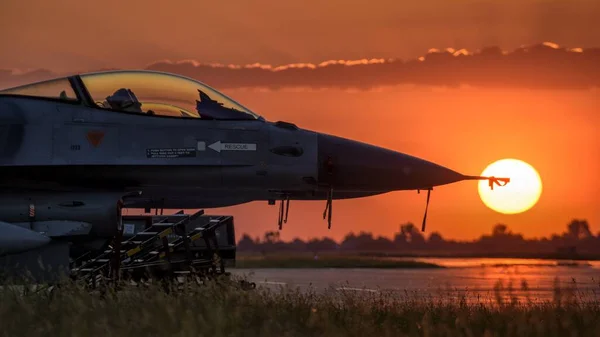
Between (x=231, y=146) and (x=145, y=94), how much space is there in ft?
4.94

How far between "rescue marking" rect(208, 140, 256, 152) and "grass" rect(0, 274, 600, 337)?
2068 millimetres

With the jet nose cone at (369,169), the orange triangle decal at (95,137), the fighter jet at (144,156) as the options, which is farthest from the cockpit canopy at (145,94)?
the jet nose cone at (369,169)

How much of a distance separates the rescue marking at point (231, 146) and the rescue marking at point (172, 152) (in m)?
0.30

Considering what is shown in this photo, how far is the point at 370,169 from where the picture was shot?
50.7 ft

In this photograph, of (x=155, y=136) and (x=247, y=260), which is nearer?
(x=155, y=136)

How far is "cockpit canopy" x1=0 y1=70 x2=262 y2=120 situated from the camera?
1544 cm

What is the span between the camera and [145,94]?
15.6 m

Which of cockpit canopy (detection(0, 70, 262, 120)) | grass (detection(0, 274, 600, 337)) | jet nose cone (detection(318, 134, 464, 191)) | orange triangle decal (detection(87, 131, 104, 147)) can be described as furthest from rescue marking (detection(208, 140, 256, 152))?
grass (detection(0, 274, 600, 337))

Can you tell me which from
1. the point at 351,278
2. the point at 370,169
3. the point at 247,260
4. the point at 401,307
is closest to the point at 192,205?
the point at 370,169

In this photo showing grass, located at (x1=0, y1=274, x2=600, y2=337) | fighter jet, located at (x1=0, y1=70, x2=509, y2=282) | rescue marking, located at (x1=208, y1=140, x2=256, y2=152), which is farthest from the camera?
rescue marking, located at (x1=208, y1=140, x2=256, y2=152)

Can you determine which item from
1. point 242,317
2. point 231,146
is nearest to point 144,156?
point 231,146

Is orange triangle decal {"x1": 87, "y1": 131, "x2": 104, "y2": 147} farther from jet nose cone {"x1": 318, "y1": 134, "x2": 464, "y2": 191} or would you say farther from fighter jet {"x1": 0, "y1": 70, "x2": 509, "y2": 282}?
jet nose cone {"x1": 318, "y1": 134, "x2": 464, "y2": 191}

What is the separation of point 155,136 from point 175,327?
4.79 meters

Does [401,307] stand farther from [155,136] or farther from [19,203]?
[19,203]
